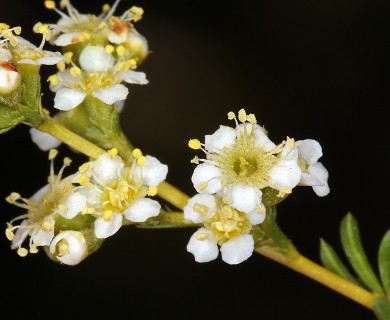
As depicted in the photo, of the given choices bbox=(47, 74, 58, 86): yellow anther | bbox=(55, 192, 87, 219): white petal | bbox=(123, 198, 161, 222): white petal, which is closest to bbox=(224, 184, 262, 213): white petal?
bbox=(123, 198, 161, 222): white petal

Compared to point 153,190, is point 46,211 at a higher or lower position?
lower

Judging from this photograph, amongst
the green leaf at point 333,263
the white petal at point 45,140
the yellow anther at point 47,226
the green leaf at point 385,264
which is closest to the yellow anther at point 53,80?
Result: the white petal at point 45,140

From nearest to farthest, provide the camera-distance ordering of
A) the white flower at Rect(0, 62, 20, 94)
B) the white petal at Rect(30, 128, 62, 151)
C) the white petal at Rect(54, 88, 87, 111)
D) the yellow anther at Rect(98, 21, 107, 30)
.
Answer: the white flower at Rect(0, 62, 20, 94)
the white petal at Rect(54, 88, 87, 111)
the yellow anther at Rect(98, 21, 107, 30)
the white petal at Rect(30, 128, 62, 151)

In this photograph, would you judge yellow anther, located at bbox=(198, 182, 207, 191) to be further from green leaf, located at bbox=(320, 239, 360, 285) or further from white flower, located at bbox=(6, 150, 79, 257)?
green leaf, located at bbox=(320, 239, 360, 285)

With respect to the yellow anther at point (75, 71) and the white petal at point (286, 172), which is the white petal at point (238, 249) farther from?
the yellow anther at point (75, 71)

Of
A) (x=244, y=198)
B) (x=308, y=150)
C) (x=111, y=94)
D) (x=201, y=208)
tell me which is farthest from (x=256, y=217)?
(x=111, y=94)

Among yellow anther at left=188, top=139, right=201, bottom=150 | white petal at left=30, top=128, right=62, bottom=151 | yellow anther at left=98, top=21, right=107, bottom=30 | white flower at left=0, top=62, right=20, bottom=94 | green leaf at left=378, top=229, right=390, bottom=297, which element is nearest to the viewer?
white flower at left=0, top=62, right=20, bottom=94

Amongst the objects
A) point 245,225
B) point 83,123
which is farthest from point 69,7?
point 245,225

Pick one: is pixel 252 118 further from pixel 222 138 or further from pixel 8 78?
pixel 8 78
